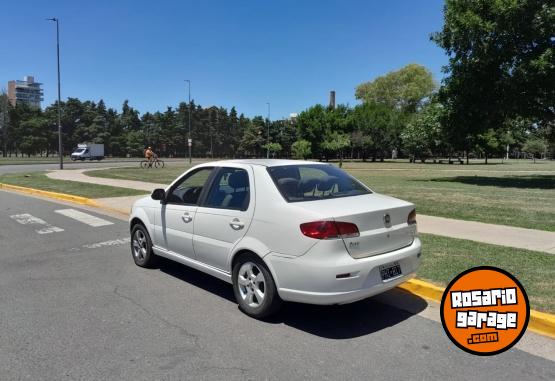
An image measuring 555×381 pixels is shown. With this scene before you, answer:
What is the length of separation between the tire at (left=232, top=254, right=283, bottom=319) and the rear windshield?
2.51ft

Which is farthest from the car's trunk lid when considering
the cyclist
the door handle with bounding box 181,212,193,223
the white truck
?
the white truck

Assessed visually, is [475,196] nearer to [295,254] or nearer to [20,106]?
[295,254]

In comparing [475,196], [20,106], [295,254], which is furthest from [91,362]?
[20,106]

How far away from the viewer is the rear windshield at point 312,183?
4586 mm

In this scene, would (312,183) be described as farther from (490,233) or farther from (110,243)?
(490,233)

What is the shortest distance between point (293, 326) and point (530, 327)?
7.53 feet

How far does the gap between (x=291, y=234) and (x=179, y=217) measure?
199 centimetres

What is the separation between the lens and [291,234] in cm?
410

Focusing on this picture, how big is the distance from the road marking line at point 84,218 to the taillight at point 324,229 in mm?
7593

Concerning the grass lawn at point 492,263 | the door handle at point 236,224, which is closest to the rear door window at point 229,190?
the door handle at point 236,224

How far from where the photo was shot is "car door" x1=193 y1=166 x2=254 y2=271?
15.3 ft

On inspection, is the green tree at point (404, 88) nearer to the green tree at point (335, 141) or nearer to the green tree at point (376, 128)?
the green tree at point (376, 128)

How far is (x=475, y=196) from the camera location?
1455cm

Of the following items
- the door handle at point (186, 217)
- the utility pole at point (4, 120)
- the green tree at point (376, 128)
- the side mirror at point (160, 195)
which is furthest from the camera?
the utility pole at point (4, 120)
